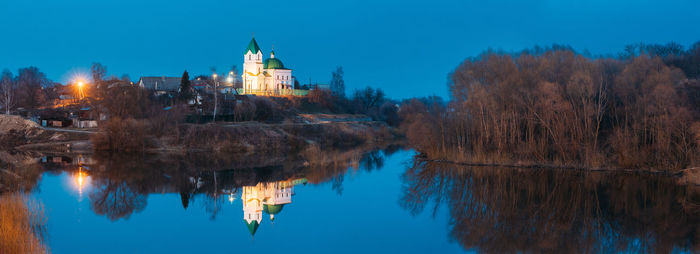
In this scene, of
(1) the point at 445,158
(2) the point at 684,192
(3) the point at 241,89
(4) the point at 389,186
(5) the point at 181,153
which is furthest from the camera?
(3) the point at 241,89

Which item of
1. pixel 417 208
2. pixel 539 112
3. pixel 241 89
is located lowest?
pixel 417 208

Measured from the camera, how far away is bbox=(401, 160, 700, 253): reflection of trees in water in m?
17.4

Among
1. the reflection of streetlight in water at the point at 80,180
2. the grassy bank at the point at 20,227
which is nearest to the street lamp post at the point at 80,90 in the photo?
the reflection of streetlight in water at the point at 80,180

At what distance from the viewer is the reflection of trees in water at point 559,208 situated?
17422mm

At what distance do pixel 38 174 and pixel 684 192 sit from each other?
35.6 metres

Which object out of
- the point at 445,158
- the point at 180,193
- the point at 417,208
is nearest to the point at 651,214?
the point at 417,208

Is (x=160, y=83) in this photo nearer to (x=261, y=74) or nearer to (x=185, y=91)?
(x=261, y=74)

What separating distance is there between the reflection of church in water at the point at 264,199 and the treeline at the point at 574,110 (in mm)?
13186

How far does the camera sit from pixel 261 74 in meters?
91.0

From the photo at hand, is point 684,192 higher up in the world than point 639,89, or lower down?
lower down

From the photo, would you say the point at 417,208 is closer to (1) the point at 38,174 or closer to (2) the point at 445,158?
(2) the point at 445,158

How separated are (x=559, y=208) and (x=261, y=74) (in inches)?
2899

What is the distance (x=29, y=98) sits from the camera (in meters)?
78.5

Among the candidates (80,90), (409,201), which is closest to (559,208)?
(409,201)
